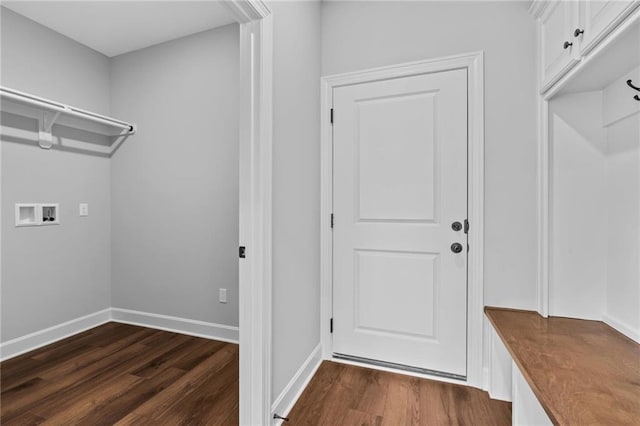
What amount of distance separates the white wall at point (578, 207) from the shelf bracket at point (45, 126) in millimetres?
3548

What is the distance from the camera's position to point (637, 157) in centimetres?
135

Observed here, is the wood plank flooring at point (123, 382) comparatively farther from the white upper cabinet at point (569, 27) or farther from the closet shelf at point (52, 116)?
the white upper cabinet at point (569, 27)

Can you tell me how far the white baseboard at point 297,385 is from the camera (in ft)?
5.11

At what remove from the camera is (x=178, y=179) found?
2.69 metres

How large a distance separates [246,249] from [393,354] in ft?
4.38

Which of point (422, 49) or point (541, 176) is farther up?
point (422, 49)

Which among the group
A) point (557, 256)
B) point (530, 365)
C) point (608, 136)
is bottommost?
point (530, 365)

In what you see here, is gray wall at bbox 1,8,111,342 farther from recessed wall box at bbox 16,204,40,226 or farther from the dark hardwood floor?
the dark hardwood floor

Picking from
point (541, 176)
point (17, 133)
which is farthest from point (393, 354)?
point (17, 133)

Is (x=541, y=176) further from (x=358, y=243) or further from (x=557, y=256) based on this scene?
(x=358, y=243)

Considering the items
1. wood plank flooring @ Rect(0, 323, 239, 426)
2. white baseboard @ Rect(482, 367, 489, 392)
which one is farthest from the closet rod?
white baseboard @ Rect(482, 367, 489, 392)

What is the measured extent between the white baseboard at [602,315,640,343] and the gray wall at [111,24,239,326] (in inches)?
94.9

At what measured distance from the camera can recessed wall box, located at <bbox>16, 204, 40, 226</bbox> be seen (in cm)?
230

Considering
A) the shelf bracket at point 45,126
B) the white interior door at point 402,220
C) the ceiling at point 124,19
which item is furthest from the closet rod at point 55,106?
the white interior door at point 402,220
